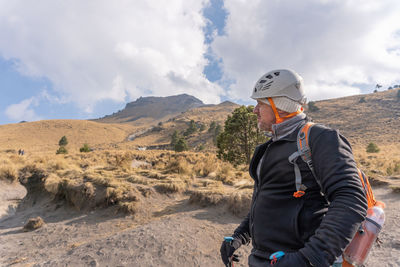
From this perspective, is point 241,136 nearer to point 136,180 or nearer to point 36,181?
point 136,180

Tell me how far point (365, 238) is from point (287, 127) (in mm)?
813

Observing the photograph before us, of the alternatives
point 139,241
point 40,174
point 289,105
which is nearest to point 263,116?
point 289,105

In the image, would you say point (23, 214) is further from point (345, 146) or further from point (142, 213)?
point (345, 146)

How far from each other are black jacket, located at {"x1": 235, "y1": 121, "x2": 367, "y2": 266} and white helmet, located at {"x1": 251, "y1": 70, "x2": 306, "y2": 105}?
1.06ft

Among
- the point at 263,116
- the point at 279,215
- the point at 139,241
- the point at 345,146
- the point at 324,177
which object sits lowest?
the point at 139,241

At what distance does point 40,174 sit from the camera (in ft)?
35.4

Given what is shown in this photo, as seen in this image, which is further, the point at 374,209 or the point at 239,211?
the point at 239,211

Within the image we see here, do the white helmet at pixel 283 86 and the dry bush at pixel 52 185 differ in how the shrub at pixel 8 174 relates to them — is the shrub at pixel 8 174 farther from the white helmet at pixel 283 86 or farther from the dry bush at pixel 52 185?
the white helmet at pixel 283 86

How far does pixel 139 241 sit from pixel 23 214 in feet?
24.2

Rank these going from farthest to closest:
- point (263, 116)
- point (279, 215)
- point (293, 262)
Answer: point (263, 116) → point (279, 215) → point (293, 262)

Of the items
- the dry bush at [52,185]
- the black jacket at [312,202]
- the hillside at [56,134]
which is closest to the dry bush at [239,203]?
the black jacket at [312,202]

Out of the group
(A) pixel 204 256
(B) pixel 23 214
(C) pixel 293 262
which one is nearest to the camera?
(C) pixel 293 262

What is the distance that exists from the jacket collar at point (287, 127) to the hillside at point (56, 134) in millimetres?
76054

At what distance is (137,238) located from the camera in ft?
15.1
